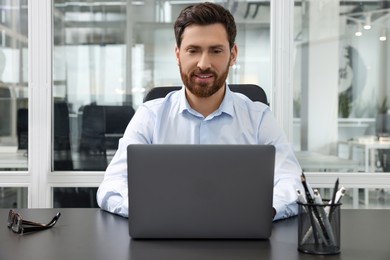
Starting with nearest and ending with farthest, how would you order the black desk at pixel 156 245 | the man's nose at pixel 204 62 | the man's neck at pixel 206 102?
1. the black desk at pixel 156 245
2. the man's nose at pixel 204 62
3. the man's neck at pixel 206 102

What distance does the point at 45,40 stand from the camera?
3.36m

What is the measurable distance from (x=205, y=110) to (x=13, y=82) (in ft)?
5.76

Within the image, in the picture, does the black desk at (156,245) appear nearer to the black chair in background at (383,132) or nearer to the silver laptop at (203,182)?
the silver laptop at (203,182)

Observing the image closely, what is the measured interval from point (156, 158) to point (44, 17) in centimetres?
229

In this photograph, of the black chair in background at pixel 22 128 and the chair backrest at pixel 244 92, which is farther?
the black chair in background at pixel 22 128

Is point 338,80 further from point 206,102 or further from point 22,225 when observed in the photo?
point 22,225

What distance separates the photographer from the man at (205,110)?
1.96 metres

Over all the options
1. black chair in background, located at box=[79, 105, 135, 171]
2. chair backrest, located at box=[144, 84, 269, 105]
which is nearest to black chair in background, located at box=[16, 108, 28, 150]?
black chair in background, located at box=[79, 105, 135, 171]

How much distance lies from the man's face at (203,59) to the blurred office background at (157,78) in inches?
56.3

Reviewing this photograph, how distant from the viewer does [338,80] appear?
3.40 m

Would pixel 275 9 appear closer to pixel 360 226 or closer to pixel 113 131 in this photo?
pixel 113 131

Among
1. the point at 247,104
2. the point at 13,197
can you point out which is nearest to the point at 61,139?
the point at 13,197

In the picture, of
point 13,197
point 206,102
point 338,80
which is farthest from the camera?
Answer: point 13,197

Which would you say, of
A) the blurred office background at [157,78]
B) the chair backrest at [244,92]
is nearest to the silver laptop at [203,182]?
the chair backrest at [244,92]
